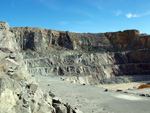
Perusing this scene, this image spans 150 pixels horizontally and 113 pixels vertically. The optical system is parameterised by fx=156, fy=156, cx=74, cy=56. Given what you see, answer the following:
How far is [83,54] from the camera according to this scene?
4275 cm

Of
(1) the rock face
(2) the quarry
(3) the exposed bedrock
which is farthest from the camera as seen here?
(3) the exposed bedrock

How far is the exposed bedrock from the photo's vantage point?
3508 cm

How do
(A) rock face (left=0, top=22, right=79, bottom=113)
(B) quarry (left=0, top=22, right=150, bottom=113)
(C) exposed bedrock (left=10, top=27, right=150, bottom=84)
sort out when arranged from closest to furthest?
1. (A) rock face (left=0, top=22, right=79, bottom=113)
2. (B) quarry (left=0, top=22, right=150, bottom=113)
3. (C) exposed bedrock (left=10, top=27, right=150, bottom=84)

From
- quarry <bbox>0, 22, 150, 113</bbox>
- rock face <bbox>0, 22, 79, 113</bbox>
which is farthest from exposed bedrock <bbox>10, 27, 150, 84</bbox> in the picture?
rock face <bbox>0, 22, 79, 113</bbox>

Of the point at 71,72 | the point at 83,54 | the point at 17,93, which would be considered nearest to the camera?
the point at 17,93

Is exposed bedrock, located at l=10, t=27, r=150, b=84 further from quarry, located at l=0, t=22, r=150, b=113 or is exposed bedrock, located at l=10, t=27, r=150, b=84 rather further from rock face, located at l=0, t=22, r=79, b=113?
rock face, located at l=0, t=22, r=79, b=113

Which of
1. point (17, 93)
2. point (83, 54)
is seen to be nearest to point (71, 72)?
point (83, 54)

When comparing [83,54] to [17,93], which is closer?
[17,93]

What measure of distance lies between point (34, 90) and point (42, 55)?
3696 centimetres

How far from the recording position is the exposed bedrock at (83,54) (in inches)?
1381

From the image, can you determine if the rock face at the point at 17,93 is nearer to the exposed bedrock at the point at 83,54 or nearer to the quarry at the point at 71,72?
the quarry at the point at 71,72

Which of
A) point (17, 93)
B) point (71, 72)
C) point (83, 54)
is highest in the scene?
point (83, 54)

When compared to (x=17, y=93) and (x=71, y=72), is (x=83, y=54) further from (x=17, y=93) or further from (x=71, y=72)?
(x=17, y=93)

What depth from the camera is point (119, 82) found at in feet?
114
